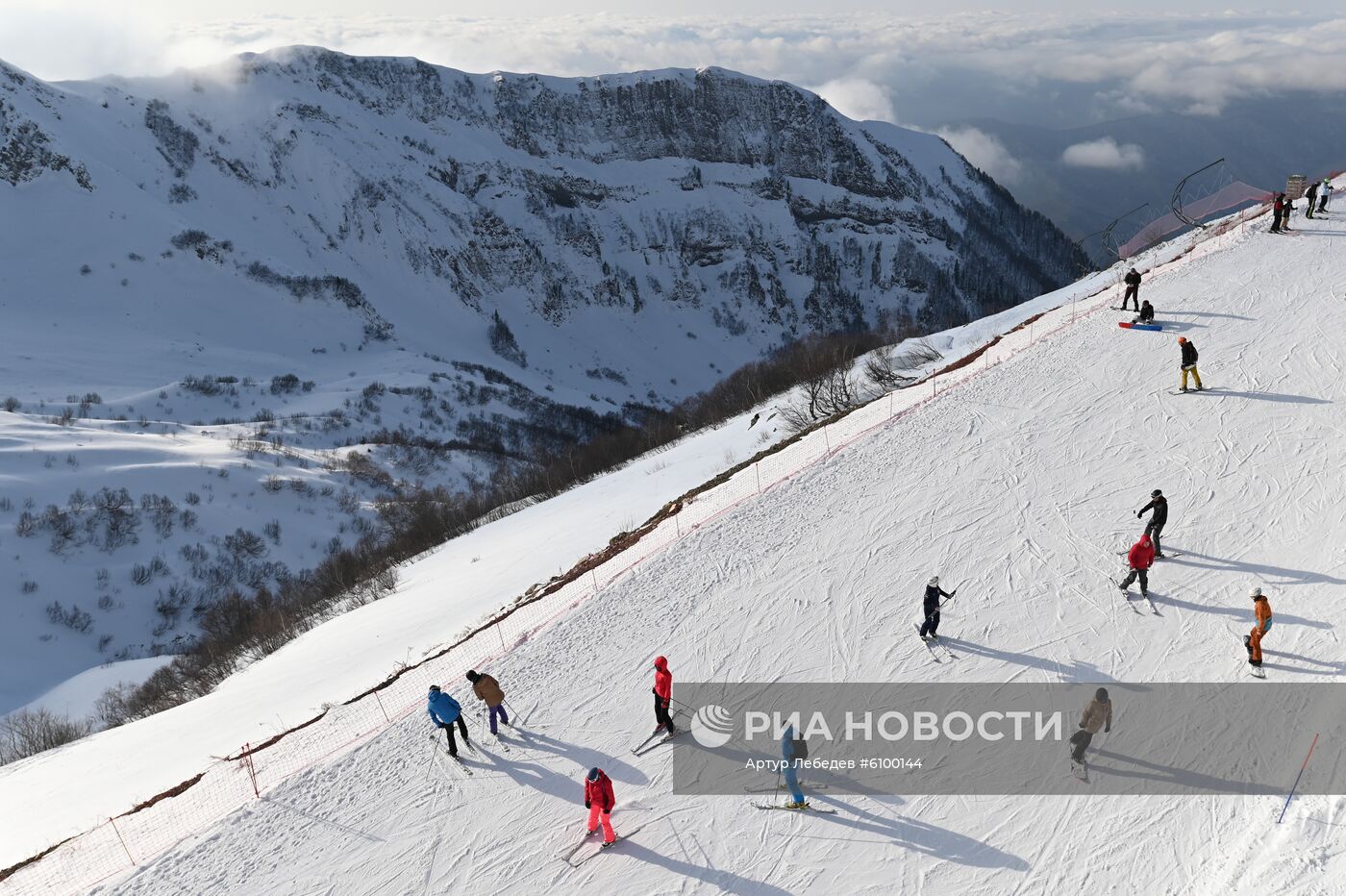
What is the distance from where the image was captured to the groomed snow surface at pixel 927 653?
9.97 meters

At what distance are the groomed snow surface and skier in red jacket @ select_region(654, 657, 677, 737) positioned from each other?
54 centimetres

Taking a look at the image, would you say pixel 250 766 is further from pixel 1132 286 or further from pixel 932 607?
pixel 1132 286

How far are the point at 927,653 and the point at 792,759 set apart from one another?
422 cm

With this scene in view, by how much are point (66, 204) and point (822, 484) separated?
132 metres

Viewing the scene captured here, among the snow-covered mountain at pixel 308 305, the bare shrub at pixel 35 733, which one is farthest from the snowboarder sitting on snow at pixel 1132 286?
the snow-covered mountain at pixel 308 305

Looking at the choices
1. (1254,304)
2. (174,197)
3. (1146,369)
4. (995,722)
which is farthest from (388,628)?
(174,197)

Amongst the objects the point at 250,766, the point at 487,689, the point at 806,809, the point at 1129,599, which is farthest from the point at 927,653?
the point at 250,766

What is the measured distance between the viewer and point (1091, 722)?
10508 millimetres

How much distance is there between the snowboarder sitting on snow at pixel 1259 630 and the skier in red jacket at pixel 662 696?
360 inches

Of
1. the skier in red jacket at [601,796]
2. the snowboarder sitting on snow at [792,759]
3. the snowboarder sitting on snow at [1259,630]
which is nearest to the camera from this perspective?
the skier in red jacket at [601,796]

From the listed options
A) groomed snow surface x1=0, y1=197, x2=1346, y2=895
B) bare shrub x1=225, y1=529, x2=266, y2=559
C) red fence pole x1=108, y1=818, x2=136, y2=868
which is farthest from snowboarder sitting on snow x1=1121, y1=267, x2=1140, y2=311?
bare shrub x1=225, y1=529, x2=266, y2=559

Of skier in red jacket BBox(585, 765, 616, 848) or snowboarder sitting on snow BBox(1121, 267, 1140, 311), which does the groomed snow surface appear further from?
snowboarder sitting on snow BBox(1121, 267, 1140, 311)

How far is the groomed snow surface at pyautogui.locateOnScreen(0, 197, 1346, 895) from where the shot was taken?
9.97 meters

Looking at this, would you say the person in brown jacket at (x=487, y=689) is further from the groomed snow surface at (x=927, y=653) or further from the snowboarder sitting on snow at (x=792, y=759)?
the snowboarder sitting on snow at (x=792, y=759)
